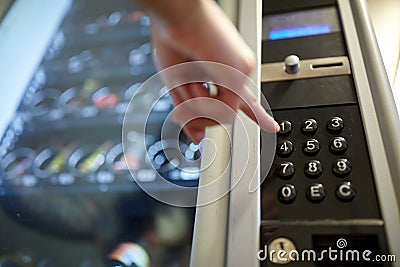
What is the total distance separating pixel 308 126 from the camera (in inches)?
17.0

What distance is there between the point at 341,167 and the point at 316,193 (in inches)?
1.4

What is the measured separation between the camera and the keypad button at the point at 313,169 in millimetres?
394

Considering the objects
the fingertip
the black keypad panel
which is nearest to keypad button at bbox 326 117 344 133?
the black keypad panel

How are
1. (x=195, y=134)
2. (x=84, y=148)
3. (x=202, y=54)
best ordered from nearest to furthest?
(x=202, y=54)
(x=195, y=134)
(x=84, y=148)

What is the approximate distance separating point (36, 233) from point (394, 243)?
0.41m

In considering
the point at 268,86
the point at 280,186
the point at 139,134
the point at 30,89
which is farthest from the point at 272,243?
the point at 30,89

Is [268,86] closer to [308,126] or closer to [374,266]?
[308,126]

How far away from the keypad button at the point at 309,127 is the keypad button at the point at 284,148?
2 centimetres

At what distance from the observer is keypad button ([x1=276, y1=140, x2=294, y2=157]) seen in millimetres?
416

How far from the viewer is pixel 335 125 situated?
Answer: 0.42 metres

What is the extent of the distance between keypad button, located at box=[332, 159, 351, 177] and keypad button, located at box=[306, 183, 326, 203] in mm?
20

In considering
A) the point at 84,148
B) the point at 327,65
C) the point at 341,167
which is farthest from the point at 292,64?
the point at 84,148

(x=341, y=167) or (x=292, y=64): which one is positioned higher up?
(x=292, y=64)

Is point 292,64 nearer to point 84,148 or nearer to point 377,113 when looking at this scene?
point 377,113
